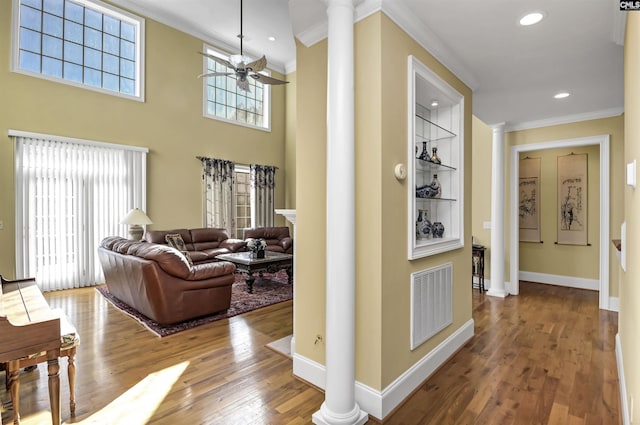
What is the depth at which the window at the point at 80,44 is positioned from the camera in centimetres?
523

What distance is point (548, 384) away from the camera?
245cm

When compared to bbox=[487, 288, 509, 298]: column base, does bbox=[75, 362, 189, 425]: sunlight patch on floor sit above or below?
below

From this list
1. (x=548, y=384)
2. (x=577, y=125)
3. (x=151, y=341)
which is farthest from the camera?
(x=577, y=125)

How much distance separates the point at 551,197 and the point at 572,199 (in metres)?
0.30

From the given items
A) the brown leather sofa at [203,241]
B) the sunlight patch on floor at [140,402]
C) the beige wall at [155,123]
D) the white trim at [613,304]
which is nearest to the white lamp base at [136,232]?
the brown leather sofa at [203,241]

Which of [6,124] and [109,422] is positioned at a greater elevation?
[6,124]

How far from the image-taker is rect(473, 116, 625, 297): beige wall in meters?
4.34

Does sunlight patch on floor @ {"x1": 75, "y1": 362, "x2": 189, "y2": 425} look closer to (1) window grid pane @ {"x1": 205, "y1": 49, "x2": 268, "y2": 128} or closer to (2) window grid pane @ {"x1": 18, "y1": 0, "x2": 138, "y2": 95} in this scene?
(2) window grid pane @ {"x1": 18, "y1": 0, "x2": 138, "y2": 95}

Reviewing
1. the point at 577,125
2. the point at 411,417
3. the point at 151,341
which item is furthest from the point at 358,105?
the point at 577,125

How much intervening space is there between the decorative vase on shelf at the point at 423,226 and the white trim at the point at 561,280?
13.7 ft

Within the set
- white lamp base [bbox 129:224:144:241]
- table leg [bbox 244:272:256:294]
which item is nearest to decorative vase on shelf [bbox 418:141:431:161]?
table leg [bbox 244:272:256:294]

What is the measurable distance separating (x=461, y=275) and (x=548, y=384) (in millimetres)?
1034

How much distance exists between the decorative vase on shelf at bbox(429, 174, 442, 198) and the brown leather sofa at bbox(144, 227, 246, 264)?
4417mm

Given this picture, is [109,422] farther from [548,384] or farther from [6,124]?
[6,124]
